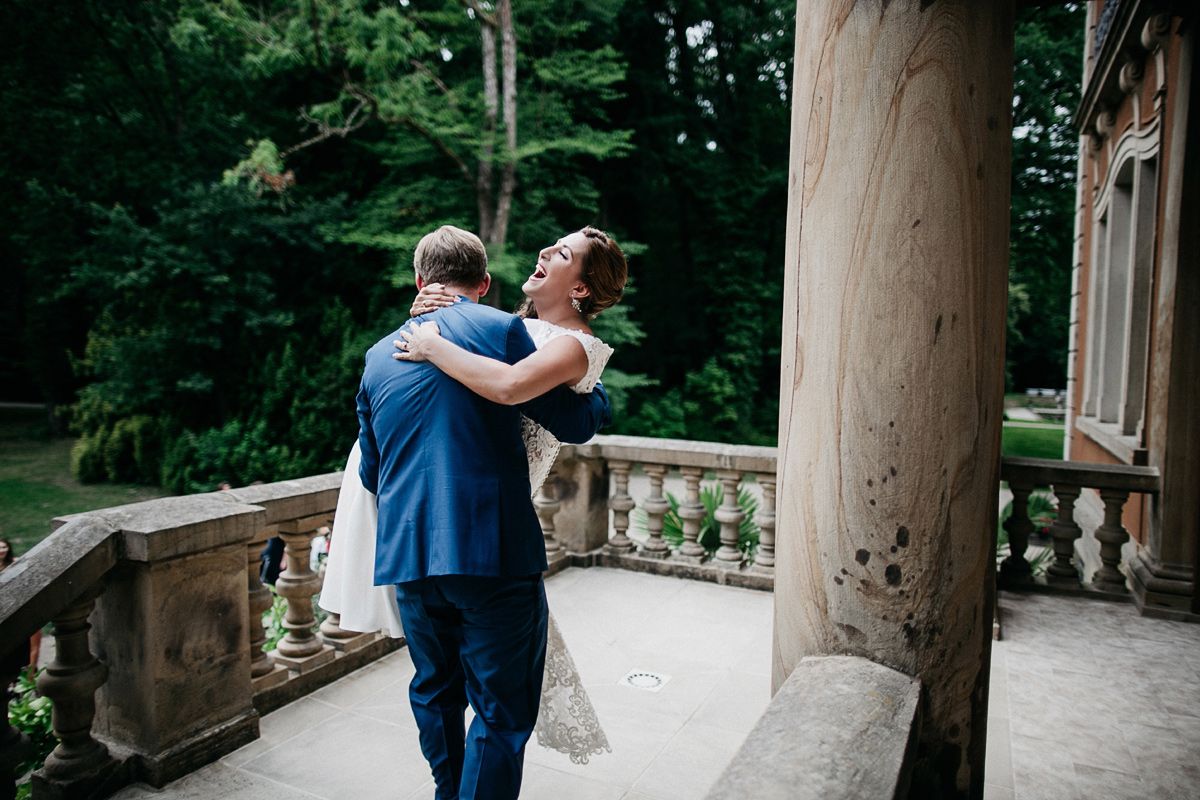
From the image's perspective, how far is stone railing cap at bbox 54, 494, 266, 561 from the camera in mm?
2875

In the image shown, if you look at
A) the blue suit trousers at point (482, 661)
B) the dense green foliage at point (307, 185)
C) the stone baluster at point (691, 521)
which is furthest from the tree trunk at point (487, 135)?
the blue suit trousers at point (482, 661)

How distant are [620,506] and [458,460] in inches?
158

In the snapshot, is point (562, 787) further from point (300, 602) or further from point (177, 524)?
point (177, 524)

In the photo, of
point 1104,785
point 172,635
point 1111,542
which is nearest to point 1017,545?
point 1111,542

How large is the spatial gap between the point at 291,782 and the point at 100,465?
17969 millimetres

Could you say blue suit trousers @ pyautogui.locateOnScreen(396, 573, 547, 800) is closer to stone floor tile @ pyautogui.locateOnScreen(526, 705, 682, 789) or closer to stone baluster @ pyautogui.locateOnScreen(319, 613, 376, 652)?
stone floor tile @ pyautogui.locateOnScreen(526, 705, 682, 789)

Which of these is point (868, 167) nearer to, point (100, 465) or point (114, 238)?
point (114, 238)

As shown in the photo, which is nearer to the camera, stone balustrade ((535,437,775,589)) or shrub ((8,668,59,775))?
shrub ((8,668,59,775))

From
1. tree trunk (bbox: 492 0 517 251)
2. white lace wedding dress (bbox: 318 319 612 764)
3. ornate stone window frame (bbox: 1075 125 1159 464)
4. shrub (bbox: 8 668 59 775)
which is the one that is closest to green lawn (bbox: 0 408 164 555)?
tree trunk (bbox: 492 0 517 251)

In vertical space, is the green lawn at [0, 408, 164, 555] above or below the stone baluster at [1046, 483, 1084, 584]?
below

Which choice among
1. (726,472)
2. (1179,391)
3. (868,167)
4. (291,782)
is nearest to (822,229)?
(868,167)

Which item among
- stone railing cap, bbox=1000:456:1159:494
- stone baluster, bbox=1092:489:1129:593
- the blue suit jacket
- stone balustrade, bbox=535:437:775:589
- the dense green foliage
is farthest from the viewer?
the dense green foliage

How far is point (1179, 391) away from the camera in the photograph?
484cm

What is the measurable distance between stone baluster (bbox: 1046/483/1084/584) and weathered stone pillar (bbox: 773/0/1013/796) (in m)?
4.02
